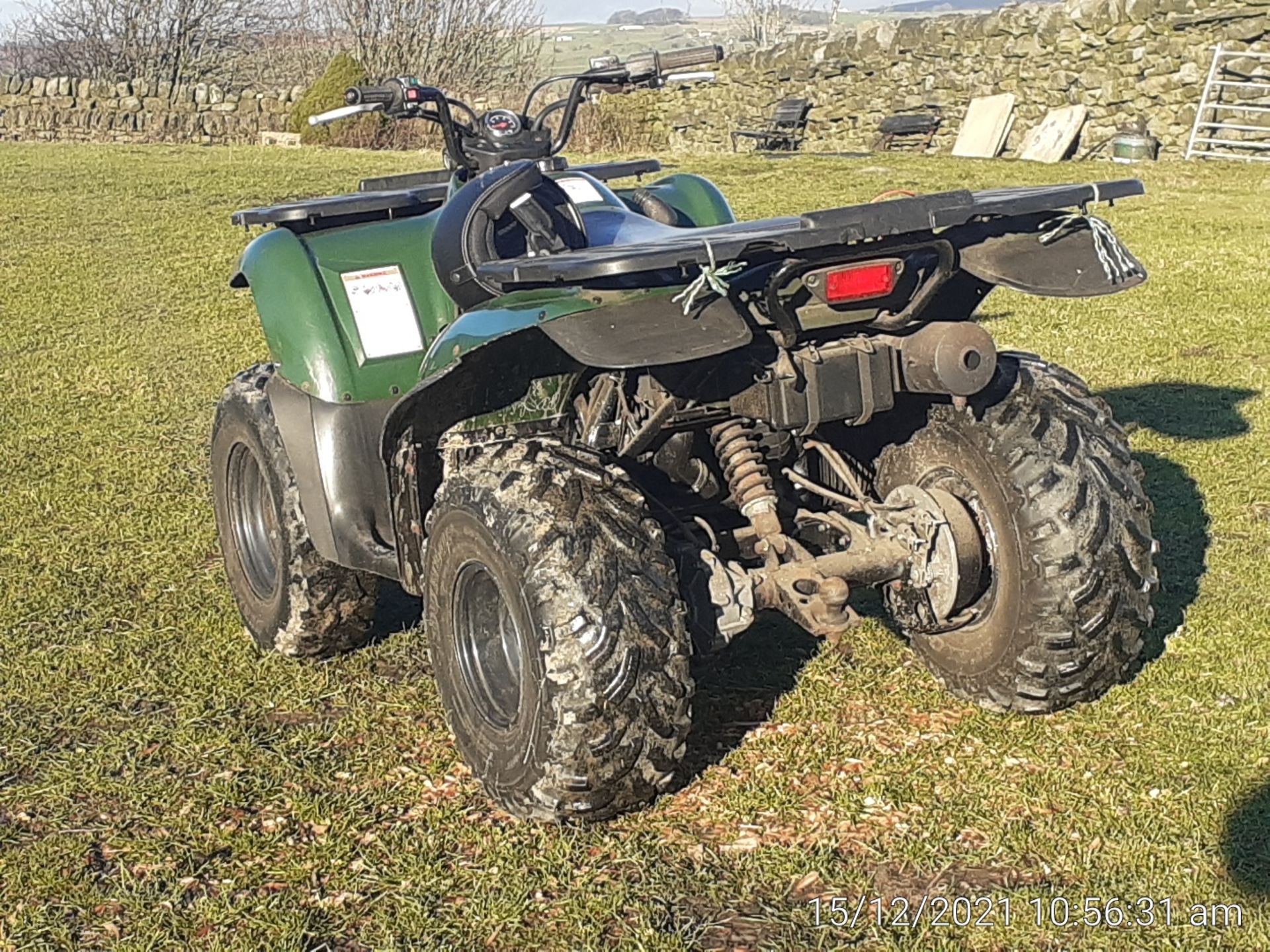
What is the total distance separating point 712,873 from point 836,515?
3.45ft

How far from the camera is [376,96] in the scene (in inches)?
177

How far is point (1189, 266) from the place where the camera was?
1161cm

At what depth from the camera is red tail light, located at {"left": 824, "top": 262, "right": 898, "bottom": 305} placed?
11.0ft

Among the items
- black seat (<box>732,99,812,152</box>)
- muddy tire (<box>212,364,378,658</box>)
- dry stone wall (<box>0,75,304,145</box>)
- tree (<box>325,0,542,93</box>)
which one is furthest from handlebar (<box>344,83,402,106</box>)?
tree (<box>325,0,542,93</box>)

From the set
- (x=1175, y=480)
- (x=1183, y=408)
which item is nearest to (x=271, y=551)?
(x=1175, y=480)

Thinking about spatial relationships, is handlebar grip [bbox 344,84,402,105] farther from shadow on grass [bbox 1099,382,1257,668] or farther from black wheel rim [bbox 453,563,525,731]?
shadow on grass [bbox 1099,382,1257,668]

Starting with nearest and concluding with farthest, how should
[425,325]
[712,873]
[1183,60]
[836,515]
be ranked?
1. [712,873]
2. [836,515]
3. [425,325]
4. [1183,60]

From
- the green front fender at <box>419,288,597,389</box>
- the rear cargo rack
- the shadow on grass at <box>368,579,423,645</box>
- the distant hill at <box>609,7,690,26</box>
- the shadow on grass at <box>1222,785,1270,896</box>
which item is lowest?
the distant hill at <box>609,7,690,26</box>

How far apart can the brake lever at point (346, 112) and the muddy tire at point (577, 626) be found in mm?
1266

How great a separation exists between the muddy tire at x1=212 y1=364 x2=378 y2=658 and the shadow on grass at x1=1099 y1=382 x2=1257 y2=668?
2435 mm

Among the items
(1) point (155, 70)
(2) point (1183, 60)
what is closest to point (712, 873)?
(2) point (1183, 60)

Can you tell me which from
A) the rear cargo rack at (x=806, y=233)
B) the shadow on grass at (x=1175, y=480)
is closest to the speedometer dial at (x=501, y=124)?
the rear cargo rack at (x=806, y=233)

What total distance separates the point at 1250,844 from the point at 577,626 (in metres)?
1.66

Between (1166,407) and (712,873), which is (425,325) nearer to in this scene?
(712,873)
